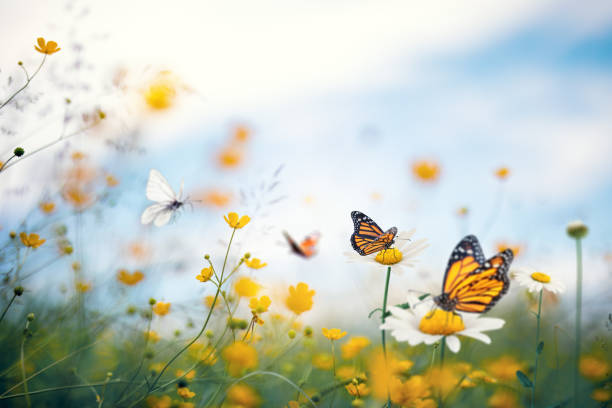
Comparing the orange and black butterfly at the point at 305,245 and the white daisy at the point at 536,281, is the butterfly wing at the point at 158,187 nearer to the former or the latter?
the orange and black butterfly at the point at 305,245

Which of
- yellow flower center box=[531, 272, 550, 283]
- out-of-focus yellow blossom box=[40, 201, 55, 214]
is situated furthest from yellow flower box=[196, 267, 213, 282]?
out-of-focus yellow blossom box=[40, 201, 55, 214]

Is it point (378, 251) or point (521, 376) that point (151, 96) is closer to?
A: point (378, 251)

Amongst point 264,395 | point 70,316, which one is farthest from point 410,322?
point 70,316

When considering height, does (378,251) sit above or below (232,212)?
A: below

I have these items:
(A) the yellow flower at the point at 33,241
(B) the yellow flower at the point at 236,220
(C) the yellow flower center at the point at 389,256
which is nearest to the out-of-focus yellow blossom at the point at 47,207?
(A) the yellow flower at the point at 33,241

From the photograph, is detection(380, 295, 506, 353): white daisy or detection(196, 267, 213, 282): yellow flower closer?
detection(380, 295, 506, 353): white daisy

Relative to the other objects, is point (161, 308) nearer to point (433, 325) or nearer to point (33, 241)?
point (33, 241)

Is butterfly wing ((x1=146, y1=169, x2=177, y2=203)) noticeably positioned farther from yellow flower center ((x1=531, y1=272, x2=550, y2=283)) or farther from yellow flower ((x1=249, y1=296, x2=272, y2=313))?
yellow flower center ((x1=531, y1=272, x2=550, y2=283))
